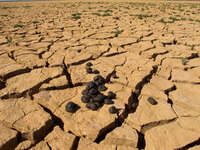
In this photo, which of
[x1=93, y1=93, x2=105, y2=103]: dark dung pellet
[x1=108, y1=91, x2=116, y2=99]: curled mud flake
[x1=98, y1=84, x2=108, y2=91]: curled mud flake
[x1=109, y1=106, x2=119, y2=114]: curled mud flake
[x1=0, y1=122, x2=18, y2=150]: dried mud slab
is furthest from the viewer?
[x1=98, y1=84, x2=108, y2=91]: curled mud flake

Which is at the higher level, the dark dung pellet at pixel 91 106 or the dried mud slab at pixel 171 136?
the dark dung pellet at pixel 91 106

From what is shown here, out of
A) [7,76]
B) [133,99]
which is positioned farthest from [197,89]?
[7,76]

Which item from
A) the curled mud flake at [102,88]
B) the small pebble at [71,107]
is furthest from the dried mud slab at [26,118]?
the curled mud flake at [102,88]

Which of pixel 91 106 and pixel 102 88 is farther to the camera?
pixel 102 88

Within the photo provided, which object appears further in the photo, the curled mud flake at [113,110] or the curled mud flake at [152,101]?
the curled mud flake at [152,101]

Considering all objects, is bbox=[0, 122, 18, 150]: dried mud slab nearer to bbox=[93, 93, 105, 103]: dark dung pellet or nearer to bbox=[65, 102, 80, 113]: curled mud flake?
bbox=[65, 102, 80, 113]: curled mud flake

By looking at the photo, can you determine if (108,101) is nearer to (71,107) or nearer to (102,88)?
(102,88)

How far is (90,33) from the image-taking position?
494 centimetres

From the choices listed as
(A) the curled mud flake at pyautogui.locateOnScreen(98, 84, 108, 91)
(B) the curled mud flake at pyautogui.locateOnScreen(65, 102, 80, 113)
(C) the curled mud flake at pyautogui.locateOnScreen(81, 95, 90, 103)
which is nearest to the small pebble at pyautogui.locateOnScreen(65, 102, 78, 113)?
(B) the curled mud flake at pyautogui.locateOnScreen(65, 102, 80, 113)

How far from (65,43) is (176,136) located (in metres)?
3.31

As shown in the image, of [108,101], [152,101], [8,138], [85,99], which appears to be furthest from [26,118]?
[152,101]

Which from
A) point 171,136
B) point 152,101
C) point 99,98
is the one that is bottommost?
point 171,136

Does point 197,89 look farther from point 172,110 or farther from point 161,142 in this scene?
point 161,142

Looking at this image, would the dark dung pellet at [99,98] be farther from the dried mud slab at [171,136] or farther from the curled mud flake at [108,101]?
the dried mud slab at [171,136]
